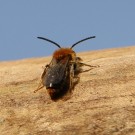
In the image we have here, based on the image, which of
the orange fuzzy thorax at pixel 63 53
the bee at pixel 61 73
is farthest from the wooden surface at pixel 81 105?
the orange fuzzy thorax at pixel 63 53

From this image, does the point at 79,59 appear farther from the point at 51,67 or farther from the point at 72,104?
the point at 72,104

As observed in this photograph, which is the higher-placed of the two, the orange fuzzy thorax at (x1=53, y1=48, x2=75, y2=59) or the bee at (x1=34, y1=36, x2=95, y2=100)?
the orange fuzzy thorax at (x1=53, y1=48, x2=75, y2=59)

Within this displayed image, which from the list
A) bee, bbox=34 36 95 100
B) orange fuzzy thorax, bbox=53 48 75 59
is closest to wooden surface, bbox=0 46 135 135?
bee, bbox=34 36 95 100

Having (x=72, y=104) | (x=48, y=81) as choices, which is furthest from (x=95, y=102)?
(x=48, y=81)

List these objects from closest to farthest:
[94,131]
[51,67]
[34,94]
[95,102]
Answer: [94,131]
[95,102]
[34,94]
[51,67]

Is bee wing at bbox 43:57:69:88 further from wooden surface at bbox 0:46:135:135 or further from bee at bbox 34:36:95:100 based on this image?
wooden surface at bbox 0:46:135:135

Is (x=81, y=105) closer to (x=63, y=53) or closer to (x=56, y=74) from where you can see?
(x=56, y=74)
